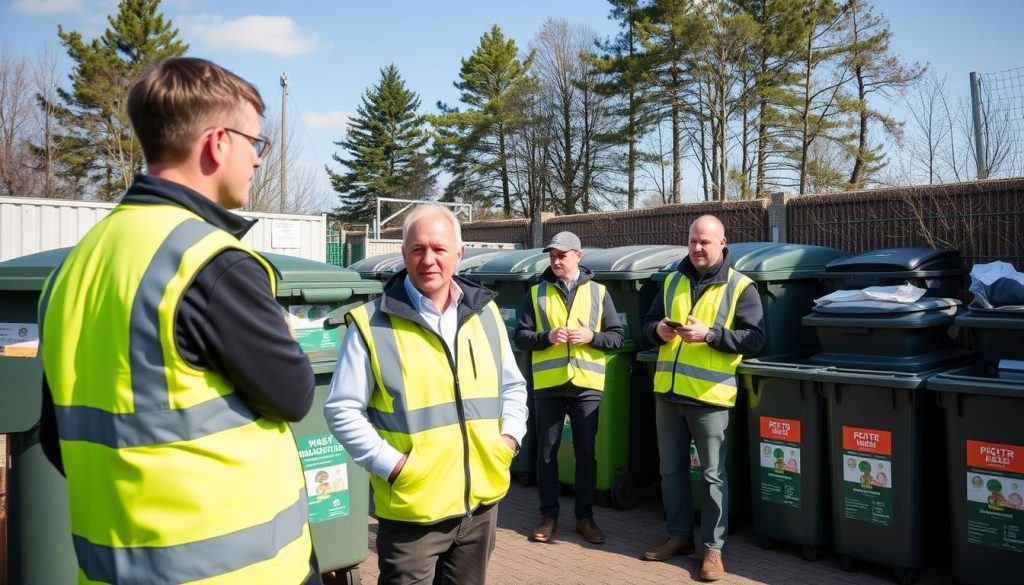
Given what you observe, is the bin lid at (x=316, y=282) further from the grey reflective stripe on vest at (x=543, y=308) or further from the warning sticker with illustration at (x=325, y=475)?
the grey reflective stripe on vest at (x=543, y=308)

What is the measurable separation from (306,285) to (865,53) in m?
23.8

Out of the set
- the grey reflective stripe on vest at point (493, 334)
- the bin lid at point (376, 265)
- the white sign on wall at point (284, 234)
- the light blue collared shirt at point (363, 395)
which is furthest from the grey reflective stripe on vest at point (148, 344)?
the white sign on wall at point (284, 234)

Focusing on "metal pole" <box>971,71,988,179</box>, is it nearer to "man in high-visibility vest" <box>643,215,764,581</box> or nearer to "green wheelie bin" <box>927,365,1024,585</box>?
"green wheelie bin" <box>927,365,1024,585</box>

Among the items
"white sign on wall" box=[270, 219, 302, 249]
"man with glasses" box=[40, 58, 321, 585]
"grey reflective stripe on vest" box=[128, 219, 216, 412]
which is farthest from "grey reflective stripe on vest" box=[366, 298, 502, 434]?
"white sign on wall" box=[270, 219, 302, 249]

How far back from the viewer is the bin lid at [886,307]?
4.59 meters

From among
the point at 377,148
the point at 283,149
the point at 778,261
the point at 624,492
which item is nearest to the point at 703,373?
the point at 778,261

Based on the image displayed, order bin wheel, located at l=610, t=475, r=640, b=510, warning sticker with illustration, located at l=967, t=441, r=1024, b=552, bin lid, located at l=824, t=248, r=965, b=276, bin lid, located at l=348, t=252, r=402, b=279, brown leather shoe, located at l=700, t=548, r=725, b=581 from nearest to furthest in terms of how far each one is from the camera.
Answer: warning sticker with illustration, located at l=967, t=441, r=1024, b=552 → brown leather shoe, located at l=700, t=548, r=725, b=581 → bin lid, located at l=824, t=248, r=965, b=276 → bin wheel, located at l=610, t=475, r=640, b=510 → bin lid, located at l=348, t=252, r=402, b=279

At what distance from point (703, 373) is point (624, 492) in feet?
5.88

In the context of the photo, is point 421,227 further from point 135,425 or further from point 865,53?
point 865,53

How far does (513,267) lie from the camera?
6770 mm

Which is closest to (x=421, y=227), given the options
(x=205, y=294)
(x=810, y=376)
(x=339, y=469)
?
(x=205, y=294)

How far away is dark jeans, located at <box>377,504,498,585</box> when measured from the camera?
2.62 metres

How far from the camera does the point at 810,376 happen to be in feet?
15.3

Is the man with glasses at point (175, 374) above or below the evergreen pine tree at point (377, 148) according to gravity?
below
